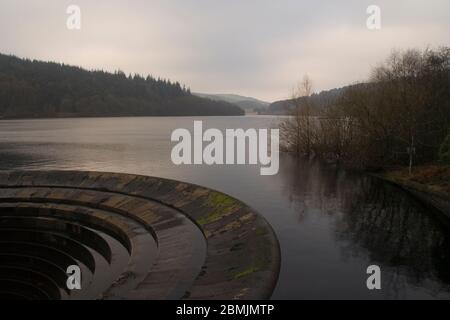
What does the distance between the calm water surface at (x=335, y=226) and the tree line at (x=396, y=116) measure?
6.94m

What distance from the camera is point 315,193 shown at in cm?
4206

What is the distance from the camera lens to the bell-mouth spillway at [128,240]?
63.1 ft

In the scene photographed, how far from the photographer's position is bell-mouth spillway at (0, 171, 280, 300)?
757 inches

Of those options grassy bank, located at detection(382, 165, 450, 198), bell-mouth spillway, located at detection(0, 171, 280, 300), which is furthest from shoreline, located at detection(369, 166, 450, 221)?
bell-mouth spillway, located at detection(0, 171, 280, 300)

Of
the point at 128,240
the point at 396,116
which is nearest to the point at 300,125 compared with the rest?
the point at 396,116

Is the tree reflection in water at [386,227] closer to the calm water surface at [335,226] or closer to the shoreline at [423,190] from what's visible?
the calm water surface at [335,226]

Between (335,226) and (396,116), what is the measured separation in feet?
100

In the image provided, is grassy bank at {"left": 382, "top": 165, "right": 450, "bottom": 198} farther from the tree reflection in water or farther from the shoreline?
the tree reflection in water

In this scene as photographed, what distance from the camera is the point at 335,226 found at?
29391 millimetres

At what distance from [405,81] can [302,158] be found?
81.2 ft

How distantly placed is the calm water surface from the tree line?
6.94 meters

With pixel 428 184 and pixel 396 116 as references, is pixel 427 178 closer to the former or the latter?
pixel 428 184
